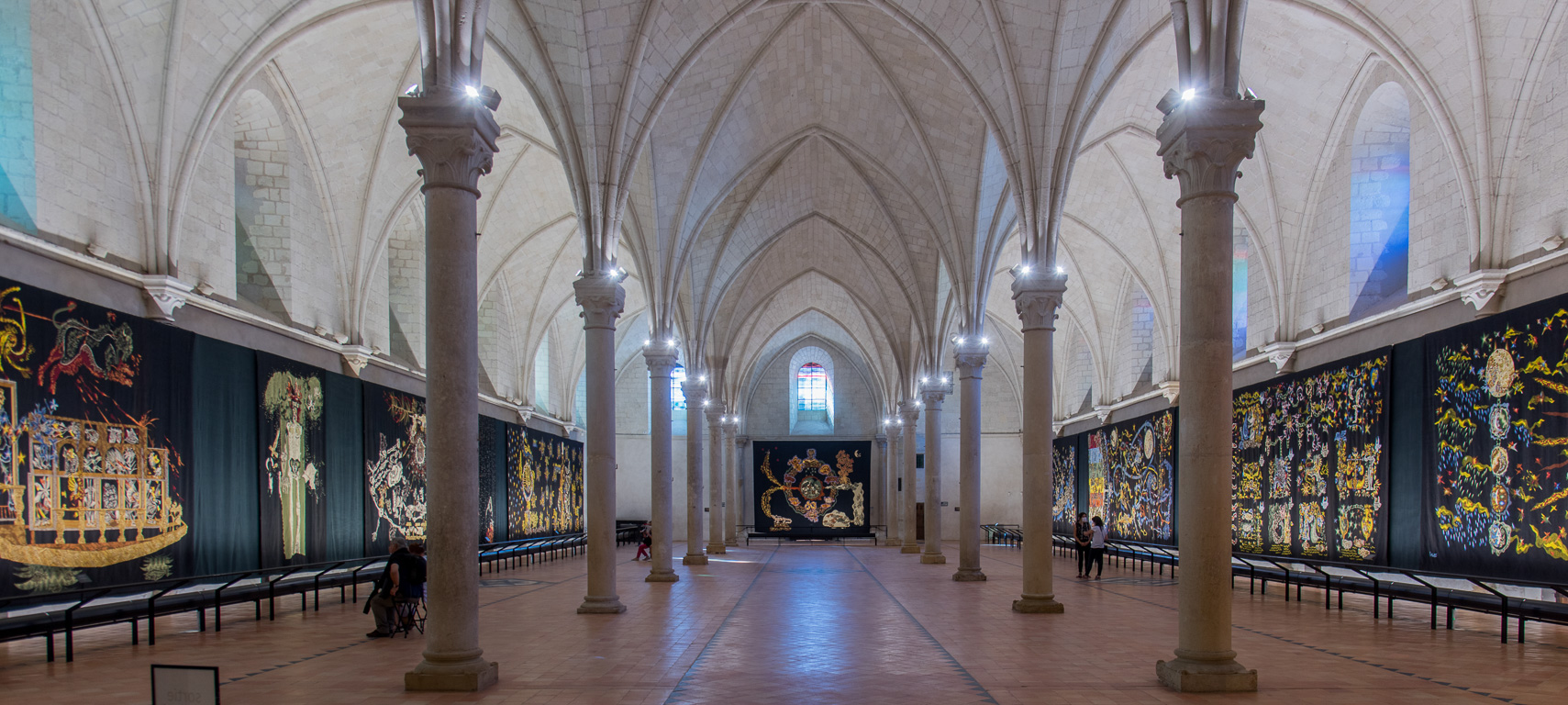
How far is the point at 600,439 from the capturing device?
14016mm

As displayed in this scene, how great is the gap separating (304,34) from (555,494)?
2173 cm

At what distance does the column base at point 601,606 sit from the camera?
45.3 feet

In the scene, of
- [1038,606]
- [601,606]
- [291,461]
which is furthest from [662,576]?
[1038,606]

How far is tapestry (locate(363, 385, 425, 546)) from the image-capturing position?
67.6ft

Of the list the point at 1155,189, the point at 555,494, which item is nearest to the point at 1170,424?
the point at 1155,189

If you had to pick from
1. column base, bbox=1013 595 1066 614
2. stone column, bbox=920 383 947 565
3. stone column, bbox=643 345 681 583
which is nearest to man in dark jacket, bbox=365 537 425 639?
stone column, bbox=643 345 681 583

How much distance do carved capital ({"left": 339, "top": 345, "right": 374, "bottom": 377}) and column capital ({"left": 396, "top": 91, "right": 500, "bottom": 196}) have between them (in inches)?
485

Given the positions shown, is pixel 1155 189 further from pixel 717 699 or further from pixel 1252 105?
pixel 717 699

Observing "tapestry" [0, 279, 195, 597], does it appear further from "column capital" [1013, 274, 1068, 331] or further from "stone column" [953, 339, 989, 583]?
"stone column" [953, 339, 989, 583]

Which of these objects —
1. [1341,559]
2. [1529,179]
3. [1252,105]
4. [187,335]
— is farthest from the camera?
[1341,559]

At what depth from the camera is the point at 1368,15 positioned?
47.3 ft

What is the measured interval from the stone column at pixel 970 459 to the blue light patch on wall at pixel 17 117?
1432 cm

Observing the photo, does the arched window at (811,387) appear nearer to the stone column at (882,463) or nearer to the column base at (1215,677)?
the stone column at (882,463)

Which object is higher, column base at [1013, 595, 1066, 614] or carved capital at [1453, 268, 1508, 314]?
carved capital at [1453, 268, 1508, 314]
